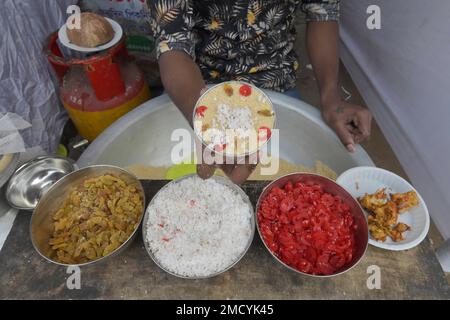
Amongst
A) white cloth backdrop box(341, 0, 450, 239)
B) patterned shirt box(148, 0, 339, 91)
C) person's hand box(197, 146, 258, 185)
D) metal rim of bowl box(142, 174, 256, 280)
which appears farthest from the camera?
white cloth backdrop box(341, 0, 450, 239)

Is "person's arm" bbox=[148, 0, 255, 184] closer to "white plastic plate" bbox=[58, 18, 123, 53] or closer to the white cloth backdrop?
"white plastic plate" bbox=[58, 18, 123, 53]

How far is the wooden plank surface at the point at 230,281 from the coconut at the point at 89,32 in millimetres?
1271

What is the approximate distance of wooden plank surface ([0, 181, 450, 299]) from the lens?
94 centimetres

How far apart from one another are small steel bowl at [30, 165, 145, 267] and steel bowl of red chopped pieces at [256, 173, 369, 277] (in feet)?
1.35

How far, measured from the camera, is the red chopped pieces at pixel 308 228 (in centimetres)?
97

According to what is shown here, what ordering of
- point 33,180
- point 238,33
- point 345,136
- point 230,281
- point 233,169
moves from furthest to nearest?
1. point 238,33
2. point 345,136
3. point 33,180
4. point 233,169
5. point 230,281

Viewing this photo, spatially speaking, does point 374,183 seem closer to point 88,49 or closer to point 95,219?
point 95,219

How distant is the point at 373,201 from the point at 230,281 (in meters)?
0.56

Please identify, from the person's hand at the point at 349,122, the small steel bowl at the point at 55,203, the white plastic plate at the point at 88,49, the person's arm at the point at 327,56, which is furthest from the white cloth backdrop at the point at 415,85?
the white plastic plate at the point at 88,49

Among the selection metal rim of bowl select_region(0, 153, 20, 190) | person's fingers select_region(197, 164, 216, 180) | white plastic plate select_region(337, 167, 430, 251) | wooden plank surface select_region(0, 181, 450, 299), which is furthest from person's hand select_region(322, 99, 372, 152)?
metal rim of bowl select_region(0, 153, 20, 190)

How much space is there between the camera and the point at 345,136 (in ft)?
4.44

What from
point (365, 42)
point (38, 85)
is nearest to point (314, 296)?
point (38, 85)

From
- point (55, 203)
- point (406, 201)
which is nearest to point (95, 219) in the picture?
point (55, 203)

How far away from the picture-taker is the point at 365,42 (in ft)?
8.36
